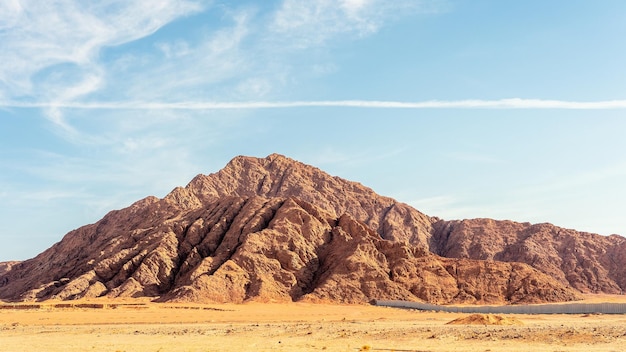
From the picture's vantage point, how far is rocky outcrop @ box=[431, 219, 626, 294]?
13275cm

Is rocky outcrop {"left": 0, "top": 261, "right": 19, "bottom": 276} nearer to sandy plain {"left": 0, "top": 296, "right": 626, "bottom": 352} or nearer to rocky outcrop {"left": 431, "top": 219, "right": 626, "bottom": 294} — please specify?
sandy plain {"left": 0, "top": 296, "right": 626, "bottom": 352}

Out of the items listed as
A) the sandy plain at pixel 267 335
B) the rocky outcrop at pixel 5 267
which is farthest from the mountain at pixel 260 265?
the sandy plain at pixel 267 335

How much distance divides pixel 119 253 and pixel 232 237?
59.7 ft

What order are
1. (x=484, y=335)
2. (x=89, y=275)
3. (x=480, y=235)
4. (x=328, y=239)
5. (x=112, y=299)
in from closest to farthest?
(x=484, y=335) < (x=112, y=299) < (x=89, y=275) < (x=328, y=239) < (x=480, y=235)

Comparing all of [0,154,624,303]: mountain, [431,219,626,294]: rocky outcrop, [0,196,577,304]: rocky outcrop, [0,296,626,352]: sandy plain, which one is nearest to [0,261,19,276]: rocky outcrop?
[0,154,624,303]: mountain

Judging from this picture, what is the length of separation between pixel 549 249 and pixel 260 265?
258 feet

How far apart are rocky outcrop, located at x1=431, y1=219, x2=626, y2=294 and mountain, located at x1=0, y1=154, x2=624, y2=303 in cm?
58

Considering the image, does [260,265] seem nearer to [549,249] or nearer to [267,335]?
[267,335]

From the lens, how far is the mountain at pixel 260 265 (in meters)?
88.4

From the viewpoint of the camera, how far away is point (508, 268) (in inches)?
3873

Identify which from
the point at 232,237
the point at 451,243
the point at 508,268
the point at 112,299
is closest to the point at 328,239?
the point at 232,237

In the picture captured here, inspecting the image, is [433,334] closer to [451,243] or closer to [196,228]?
[196,228]

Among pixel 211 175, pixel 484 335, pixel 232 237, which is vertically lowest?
pixel 484 335

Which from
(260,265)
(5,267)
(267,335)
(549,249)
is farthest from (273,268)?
(5,267)
